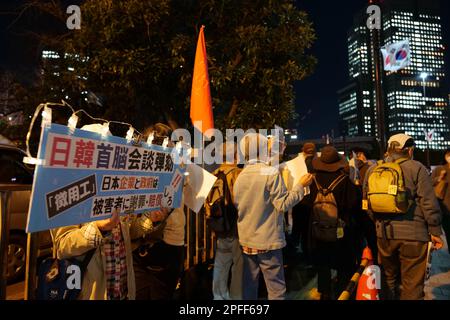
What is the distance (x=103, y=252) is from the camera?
2.24 meters

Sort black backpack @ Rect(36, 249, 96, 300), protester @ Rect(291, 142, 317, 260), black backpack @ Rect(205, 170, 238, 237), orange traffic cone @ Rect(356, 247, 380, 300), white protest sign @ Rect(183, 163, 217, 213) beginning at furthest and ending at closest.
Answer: protester @ Rect(291, 142, 317, 260) → black backpack @ Rect(205, 170, 238, 237) → white protest sign @ Rect(183, 163, 217, 213) → orange traffic cone @ Rect(356, 247, 380, 300) → black backpack @ Rect(36, 249, 96, 300)

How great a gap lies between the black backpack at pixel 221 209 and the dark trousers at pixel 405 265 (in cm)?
168

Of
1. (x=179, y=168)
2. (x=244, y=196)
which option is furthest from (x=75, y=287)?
(x=244, y=196)

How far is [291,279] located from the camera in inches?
200

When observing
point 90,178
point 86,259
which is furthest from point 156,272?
point 90,178

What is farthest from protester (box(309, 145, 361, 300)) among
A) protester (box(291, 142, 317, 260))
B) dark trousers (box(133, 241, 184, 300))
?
dark trousers (box(133, 241, 184, 300))

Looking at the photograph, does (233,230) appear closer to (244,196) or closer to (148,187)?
(244,196)

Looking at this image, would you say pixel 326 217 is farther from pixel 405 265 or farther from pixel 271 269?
pixel 271 269

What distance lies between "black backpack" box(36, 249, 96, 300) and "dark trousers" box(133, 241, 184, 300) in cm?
92

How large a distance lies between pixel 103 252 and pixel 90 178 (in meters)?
0.61

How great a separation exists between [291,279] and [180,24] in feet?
16.3

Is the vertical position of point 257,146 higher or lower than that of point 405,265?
higher

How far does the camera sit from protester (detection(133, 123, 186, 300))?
9.61 feet

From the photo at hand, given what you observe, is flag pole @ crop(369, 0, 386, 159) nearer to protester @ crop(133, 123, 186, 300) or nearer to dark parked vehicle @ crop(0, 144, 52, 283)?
protester @ crop(133, 123, 186, 300)
